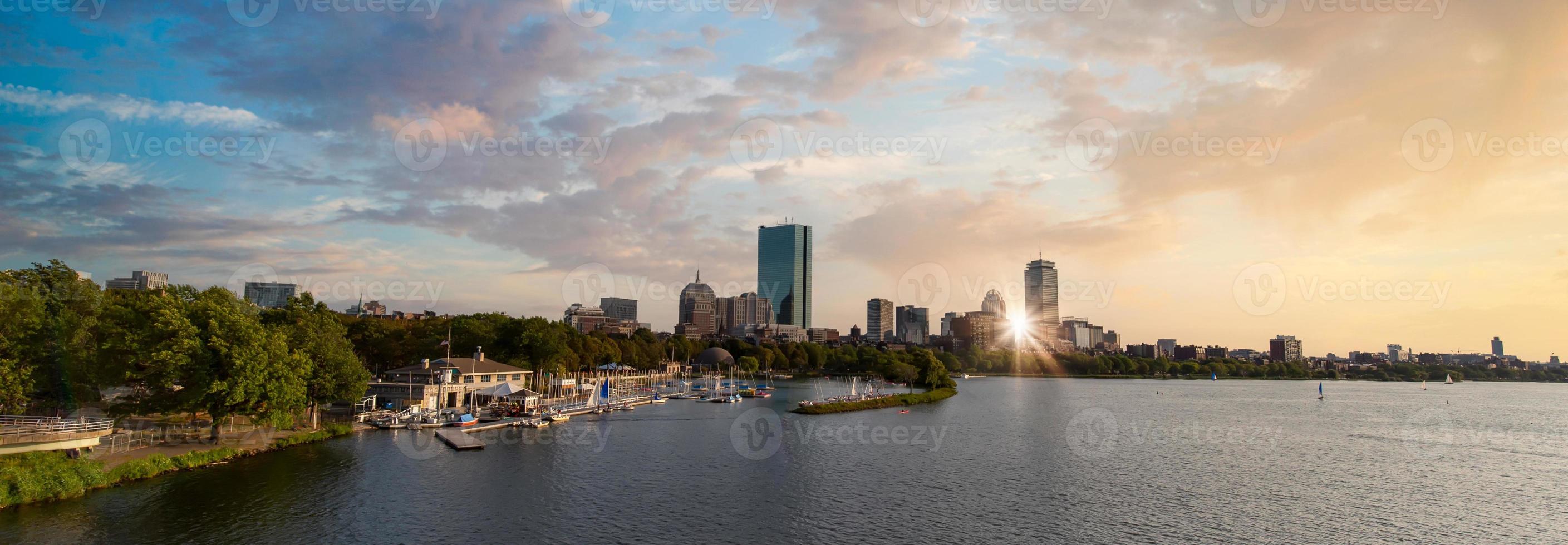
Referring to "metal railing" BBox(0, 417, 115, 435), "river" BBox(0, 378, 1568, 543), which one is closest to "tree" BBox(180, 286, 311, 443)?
"river" BBox(0, 378, 1568, 543)

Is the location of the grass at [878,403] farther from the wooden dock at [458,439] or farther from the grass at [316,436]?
the grass at [316,436]

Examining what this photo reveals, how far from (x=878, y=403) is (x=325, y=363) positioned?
77.2 m

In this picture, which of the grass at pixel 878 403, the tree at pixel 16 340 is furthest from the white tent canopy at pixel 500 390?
the tree at pixel 16 340

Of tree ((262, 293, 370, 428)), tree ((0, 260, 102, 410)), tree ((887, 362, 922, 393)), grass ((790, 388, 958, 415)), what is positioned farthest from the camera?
tree ((887, 362, 922, 393))

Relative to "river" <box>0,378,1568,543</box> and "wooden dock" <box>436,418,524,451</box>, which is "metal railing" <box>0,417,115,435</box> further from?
"wooden dock" <box>436,418,524,451</box>

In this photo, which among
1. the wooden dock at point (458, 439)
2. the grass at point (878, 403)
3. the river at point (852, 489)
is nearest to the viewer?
the river at point (852, 489)

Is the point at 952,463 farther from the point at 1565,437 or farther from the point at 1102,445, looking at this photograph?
the point at 1565,437

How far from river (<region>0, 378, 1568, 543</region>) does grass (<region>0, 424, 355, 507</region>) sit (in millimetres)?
1030

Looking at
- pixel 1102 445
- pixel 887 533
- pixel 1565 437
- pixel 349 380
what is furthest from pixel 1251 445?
pixel 349 380

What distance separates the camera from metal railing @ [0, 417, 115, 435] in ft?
137

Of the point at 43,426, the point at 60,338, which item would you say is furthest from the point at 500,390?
the point at 43,426

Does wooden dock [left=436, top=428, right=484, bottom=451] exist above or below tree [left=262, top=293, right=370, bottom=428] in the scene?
below

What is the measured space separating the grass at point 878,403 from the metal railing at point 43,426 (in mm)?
74530

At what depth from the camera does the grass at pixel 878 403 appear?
106688 millimetres
